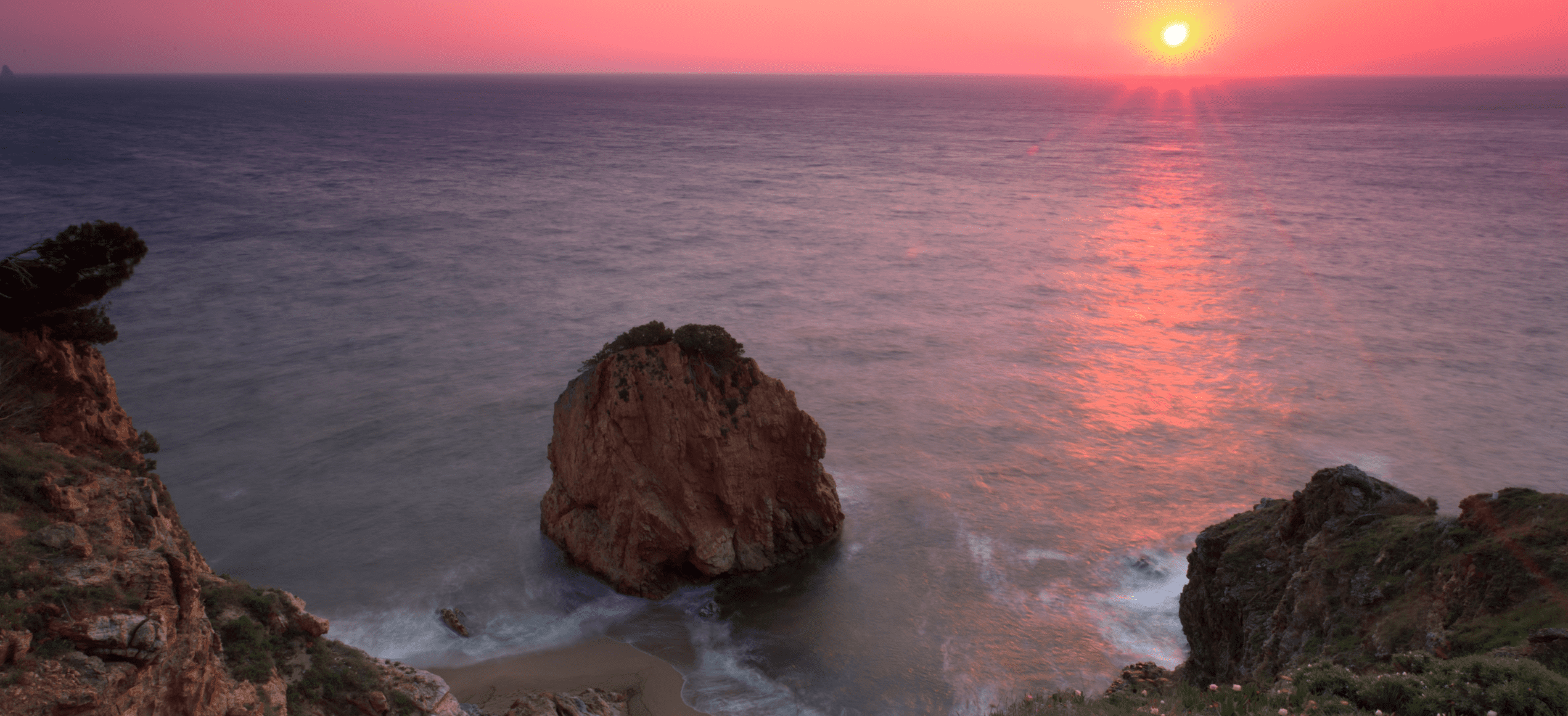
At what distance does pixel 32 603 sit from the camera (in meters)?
8.73

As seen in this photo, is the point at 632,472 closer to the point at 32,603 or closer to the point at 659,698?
→ the point at 659,698

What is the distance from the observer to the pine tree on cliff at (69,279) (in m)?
13.2

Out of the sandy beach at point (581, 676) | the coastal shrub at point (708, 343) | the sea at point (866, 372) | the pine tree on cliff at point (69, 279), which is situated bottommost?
the sandy beach at point (581, 676)

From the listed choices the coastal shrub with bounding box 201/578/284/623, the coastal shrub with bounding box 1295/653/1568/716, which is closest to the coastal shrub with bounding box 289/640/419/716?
the coastal shrub with bounding box 201/578/284/623

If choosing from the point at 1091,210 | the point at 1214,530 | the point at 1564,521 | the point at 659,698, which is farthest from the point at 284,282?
the point at 1091,210

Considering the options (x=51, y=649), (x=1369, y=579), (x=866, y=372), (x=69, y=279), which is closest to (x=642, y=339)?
(x=69, y=279)

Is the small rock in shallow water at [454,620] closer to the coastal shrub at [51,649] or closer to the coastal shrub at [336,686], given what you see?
the coastal shrub at [336,686]

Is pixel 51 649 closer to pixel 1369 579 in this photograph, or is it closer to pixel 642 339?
pixel 642 339

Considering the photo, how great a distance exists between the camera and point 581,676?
1730 centimetres

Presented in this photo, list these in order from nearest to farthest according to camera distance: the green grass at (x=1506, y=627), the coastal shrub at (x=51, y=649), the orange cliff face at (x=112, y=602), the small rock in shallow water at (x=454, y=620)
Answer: the coastal shrub at (x=51, y=649)
the orange cliff face at (x=112, y=602)
the green grass at (x=1506, y=627)
the small rock in shallow water at (x=454, y=620)

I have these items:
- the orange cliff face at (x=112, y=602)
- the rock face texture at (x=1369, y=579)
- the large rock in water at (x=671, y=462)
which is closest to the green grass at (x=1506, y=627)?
the rock face texture at (x=1369, y=579)

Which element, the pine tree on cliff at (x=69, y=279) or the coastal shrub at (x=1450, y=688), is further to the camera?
the pine tree on cliff at (x=69, y=279)

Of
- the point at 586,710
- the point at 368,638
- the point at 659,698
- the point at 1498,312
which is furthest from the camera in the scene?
the point at 1498,312

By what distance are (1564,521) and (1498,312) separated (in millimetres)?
41977
